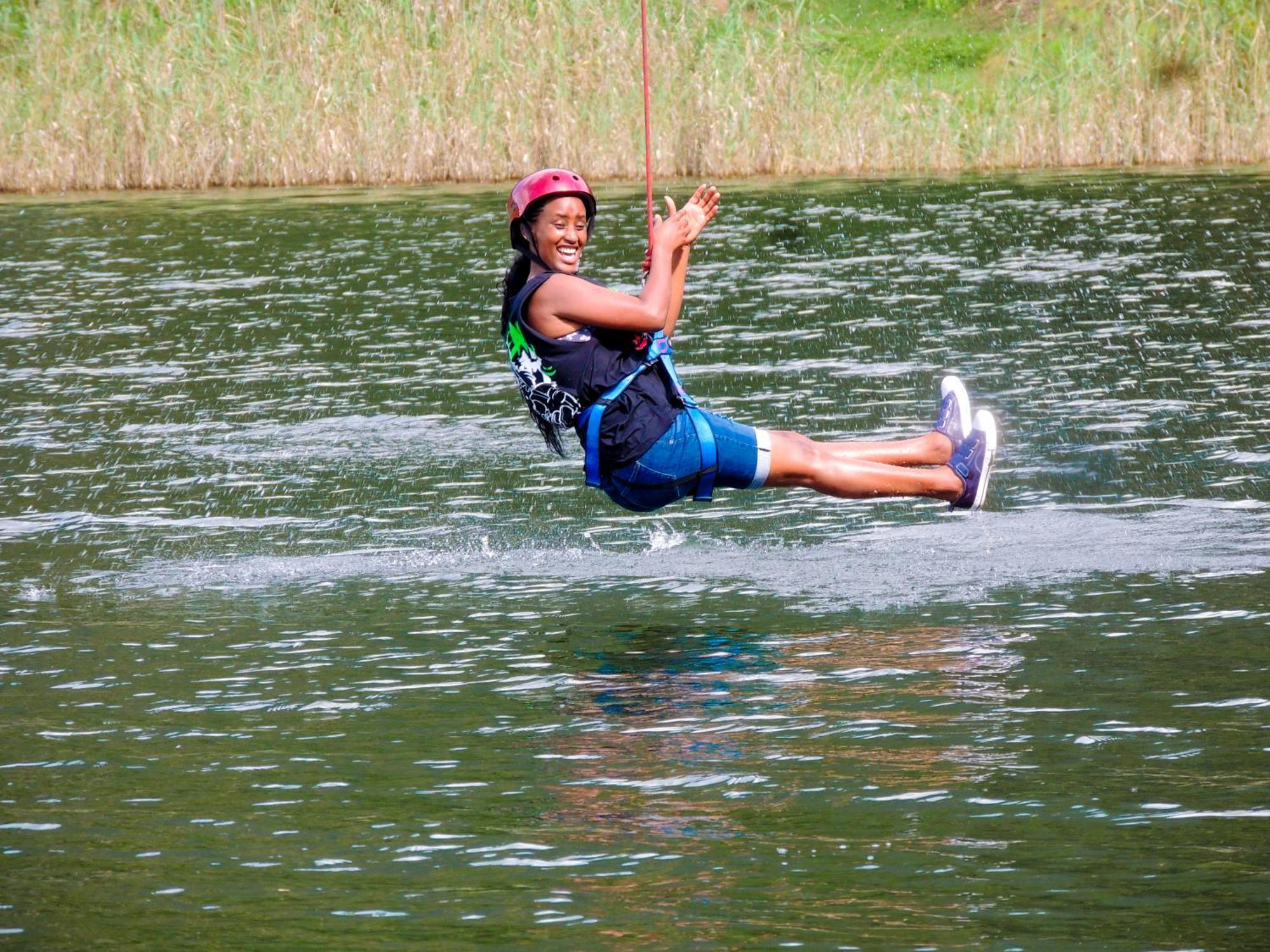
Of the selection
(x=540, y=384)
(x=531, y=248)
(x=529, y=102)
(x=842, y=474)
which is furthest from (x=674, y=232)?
(x=529, y=102)

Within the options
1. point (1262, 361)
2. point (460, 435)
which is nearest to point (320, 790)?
point (460, 435)

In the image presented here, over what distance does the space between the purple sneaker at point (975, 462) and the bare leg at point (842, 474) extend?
0.03 meters

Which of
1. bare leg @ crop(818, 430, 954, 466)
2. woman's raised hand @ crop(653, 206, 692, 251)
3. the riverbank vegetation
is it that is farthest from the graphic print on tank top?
the riverbank vegetation

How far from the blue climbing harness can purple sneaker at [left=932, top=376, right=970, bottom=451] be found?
106 cm

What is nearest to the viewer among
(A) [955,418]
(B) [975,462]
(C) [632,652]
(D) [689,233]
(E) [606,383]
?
(C) [632,652]

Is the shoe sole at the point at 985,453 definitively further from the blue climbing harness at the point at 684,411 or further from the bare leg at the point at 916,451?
the blue climbing harness at the point at 684,411

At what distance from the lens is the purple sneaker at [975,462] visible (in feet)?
Result: 24.4

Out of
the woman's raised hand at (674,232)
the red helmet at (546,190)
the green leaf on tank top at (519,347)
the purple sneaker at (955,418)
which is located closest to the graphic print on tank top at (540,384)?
the green leaf on tank top at (519,347)

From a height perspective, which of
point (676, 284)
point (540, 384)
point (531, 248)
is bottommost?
point (540, 384)

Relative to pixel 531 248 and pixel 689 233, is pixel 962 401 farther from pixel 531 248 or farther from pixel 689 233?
pixel 531 248

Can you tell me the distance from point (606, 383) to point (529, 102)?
1648cm

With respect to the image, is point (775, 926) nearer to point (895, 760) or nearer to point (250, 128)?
point (895, 760)

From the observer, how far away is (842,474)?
7266 mm

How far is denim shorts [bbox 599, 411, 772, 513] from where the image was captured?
271 inches
